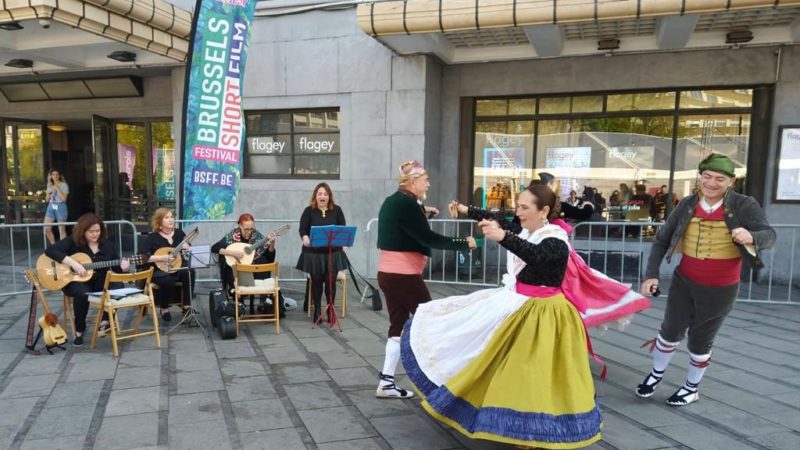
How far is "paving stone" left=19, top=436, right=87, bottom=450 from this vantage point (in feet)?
11.1

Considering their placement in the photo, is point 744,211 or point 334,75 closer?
point 744,211

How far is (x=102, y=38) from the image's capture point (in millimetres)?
8273

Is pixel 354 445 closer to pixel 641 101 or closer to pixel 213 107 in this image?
pixel 213 107

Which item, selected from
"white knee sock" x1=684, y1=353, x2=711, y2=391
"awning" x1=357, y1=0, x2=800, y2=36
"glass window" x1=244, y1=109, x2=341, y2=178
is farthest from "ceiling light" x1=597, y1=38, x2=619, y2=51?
"white knee sock" x1=684, y1=353, x2=711, y2=391

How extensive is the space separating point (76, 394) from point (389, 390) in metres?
2.47

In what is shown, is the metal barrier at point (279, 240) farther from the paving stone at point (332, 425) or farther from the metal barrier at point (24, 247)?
the paving stone at point (332, 425)

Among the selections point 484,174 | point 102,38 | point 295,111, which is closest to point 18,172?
point 102,38

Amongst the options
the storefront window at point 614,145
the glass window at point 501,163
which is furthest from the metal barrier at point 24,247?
the storefront window at point 614,145

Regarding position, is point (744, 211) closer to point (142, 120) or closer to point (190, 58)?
point (190, 58)

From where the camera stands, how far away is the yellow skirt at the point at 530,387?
2.88 metres

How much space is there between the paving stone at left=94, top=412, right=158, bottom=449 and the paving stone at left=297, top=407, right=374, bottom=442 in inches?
39.2

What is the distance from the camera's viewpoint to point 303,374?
4.73m

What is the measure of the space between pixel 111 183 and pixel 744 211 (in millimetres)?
12307

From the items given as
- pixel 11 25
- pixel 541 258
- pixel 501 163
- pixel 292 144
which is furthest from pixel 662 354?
pixel 11 25
